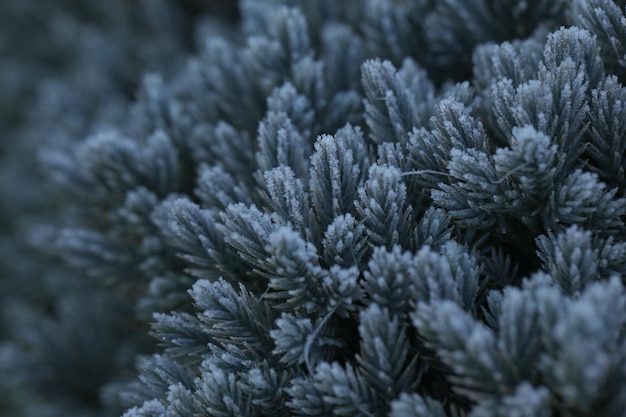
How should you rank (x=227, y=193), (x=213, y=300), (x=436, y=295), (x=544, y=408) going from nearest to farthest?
(x=544, y=408), (x=436, y=295), (x=213, y=300), (x=227, y=193)

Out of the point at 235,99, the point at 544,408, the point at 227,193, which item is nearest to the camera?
the point at 544,408

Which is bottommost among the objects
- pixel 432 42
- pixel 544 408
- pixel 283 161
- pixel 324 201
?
pixel 544 408

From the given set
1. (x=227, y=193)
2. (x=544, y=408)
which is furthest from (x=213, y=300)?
(x=544, y=408)

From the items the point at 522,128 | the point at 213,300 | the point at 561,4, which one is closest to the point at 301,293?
the point at 213,300

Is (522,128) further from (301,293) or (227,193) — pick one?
(227,193)

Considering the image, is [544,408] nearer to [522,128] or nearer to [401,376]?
[401,376]

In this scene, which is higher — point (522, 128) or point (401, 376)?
point (522, 128)

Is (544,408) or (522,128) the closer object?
(544,408)
